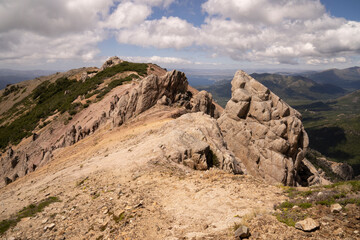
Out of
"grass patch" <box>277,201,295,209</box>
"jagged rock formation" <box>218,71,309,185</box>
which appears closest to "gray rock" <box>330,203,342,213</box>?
"grass patch" <box>277,201,295,209</box>

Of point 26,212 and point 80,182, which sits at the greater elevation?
point 80,182

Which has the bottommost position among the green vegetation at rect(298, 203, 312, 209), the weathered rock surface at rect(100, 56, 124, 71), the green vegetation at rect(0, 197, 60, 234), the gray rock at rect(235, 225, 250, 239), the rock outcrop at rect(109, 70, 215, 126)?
the green vegetation at rect(0, 197, 60, 234)

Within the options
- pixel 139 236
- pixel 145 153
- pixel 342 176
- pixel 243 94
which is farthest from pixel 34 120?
pixel 342 176

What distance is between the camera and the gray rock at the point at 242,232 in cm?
792

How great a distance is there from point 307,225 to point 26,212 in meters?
15.6

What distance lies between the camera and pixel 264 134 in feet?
92.8

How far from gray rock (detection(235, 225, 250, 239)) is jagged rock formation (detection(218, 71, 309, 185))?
1935 cm

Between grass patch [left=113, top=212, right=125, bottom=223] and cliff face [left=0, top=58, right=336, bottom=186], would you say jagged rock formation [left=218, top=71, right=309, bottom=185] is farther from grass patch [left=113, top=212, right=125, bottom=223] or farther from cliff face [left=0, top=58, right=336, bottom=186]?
grass patch [left=113, top=212, right=125, bottom=223]

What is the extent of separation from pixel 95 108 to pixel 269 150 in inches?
1447

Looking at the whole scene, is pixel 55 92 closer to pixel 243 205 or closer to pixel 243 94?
pixel 243 94

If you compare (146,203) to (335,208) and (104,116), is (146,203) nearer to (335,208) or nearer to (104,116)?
(335,208)

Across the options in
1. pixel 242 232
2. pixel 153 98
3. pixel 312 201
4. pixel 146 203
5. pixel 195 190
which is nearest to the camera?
pixel 242 232

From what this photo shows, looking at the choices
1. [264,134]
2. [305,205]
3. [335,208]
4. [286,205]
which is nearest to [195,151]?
[286,205]

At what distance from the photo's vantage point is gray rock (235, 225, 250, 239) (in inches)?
312
